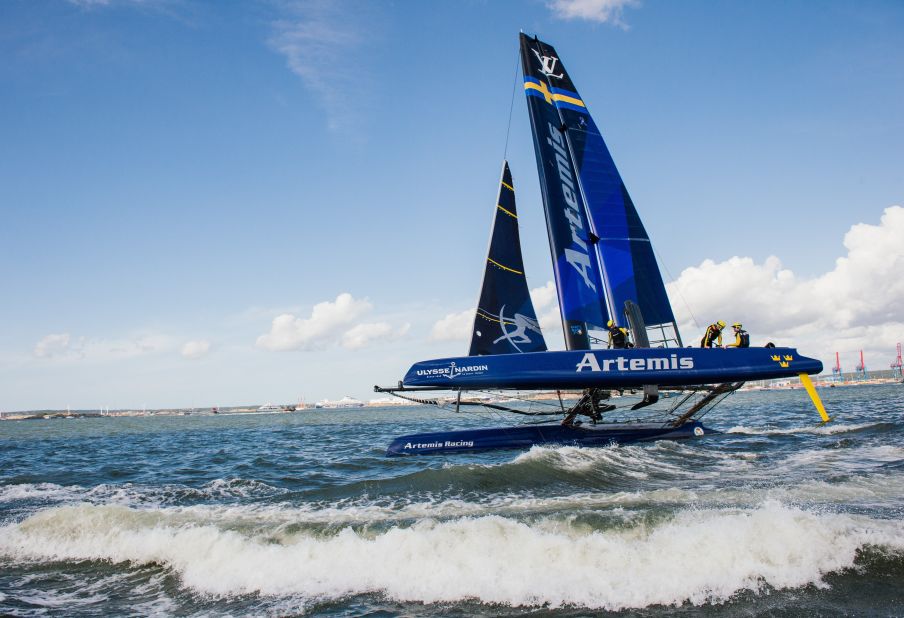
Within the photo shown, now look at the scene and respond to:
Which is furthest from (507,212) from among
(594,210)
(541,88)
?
(541,88)

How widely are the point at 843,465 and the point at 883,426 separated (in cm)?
923

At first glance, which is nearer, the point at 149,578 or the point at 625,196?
the point at 149,578

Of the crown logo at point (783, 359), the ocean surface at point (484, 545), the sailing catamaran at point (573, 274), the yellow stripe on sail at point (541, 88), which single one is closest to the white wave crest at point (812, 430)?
the sailing catamaran at point (573, 274)

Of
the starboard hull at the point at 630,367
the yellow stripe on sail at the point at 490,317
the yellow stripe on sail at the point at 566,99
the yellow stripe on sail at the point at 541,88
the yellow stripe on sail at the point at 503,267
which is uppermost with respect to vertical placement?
the yellow stripe on sail at the point at 541,88

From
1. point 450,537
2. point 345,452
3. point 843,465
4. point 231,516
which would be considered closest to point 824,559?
point 450,537

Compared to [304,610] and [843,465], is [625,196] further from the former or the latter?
[304,610]

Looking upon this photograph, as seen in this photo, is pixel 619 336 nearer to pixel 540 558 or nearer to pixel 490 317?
pixel 490 317

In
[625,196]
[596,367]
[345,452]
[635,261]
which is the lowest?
[345,452]

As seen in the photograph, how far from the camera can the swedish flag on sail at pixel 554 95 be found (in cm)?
1553

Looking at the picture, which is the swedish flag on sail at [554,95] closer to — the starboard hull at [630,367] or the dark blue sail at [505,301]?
the dark blue sail at [505,301]

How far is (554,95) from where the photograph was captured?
15875 millimetres

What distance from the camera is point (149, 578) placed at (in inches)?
274

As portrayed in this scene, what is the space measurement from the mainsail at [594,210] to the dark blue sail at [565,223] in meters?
0.03

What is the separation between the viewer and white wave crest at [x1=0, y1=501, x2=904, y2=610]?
18.7ft
